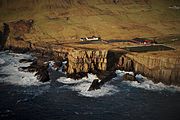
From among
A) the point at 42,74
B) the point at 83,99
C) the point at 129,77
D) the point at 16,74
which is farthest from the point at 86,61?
the point at 16,74

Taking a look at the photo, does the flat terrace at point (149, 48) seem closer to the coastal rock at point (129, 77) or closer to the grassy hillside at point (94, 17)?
the coastal rock at point (129, 77)

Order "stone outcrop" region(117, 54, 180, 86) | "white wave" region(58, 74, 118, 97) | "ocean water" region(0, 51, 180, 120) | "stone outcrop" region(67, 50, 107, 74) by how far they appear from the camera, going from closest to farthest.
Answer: "ocean water" region(0, 51, 180, 120) → "white wave" region(58, 74, 118, 97) → "stone outcrop" region(117, 54, 180, 86) → "stone outcrop" region(67, 50, 107, 74)

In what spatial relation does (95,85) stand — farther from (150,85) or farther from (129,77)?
(150,85)

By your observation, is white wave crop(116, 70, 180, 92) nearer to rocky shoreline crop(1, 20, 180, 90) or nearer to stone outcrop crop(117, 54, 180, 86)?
rocky shoreline crop(1, 20, 180, 90)

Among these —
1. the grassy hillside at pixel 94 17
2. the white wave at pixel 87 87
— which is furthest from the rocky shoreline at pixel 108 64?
the grassy hillside at pixel 94 17

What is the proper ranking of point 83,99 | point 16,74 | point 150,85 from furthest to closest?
point 16,74 < point 150,85 < point 83,99

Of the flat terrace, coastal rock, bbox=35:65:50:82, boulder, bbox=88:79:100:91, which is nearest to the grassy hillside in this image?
the flat terrace

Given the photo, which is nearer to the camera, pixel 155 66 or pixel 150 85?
pixel 150 85
